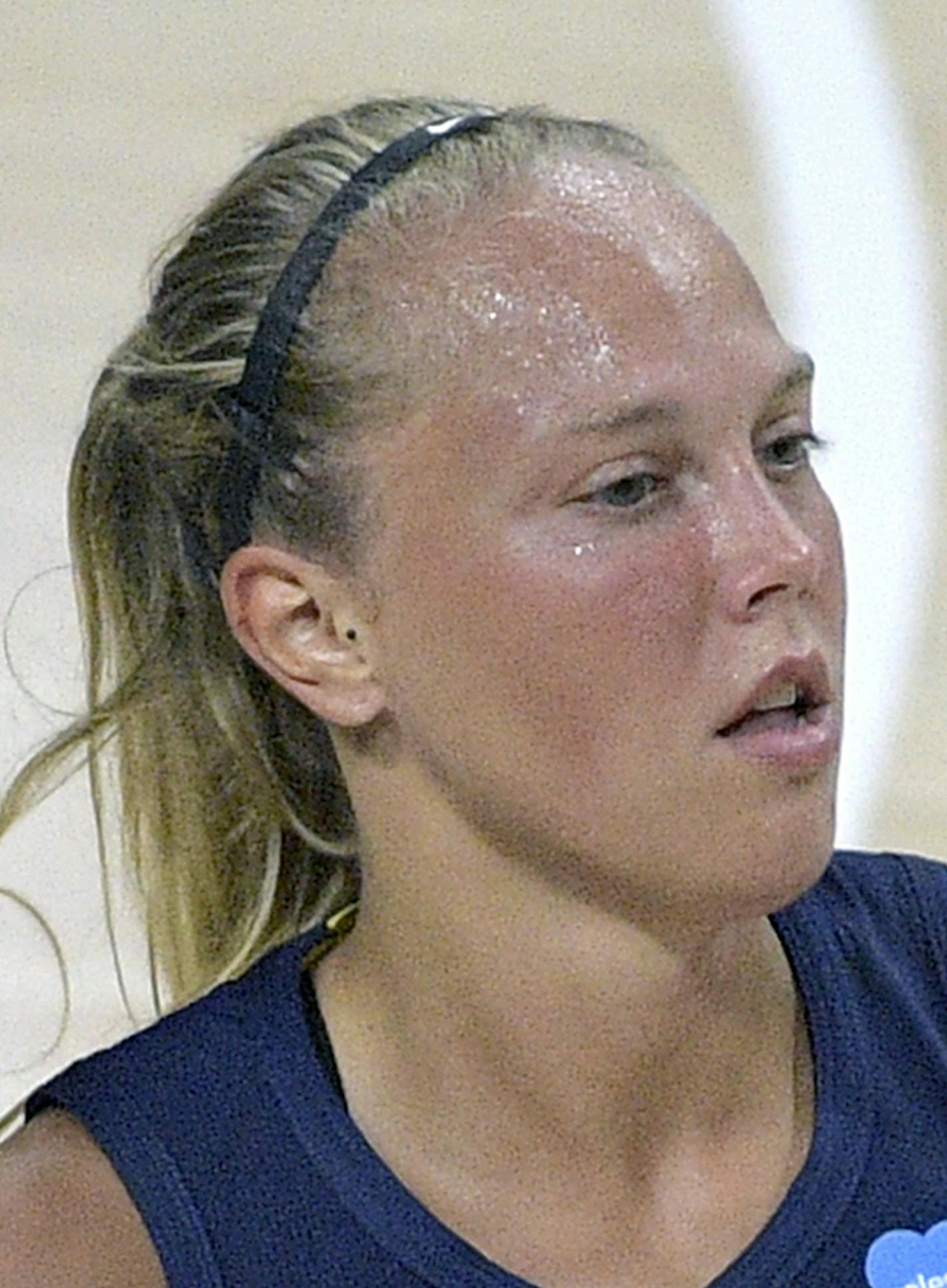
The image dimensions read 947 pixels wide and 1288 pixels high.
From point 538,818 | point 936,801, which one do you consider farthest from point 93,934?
point 538,818

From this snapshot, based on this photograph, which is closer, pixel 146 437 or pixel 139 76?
pixel 146 437

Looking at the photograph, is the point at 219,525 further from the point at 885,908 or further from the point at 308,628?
the point at 885,908

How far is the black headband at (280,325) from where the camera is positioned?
885mm

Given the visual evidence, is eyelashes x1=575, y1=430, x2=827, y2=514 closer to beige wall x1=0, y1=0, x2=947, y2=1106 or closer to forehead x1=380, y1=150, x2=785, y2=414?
forehead x1=380, y1=150, x2=785, y2=414

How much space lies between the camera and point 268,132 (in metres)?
1.73

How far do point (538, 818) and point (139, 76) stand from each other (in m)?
1.08

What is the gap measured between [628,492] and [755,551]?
0.04 metres

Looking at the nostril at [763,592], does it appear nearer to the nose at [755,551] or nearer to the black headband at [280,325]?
the nose at [755,551]

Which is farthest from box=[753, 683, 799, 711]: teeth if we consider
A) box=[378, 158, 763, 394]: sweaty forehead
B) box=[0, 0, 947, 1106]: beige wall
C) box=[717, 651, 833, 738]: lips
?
box=[0, 0, 947, 1106]: beige wall

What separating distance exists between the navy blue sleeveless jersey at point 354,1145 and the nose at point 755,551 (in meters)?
0.18

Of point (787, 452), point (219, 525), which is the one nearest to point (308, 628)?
point (219, 525)

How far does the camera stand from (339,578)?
0.88 metres

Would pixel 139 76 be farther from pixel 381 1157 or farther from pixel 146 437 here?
pixel 381 1157

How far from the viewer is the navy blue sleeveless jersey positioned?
85 centimetres
